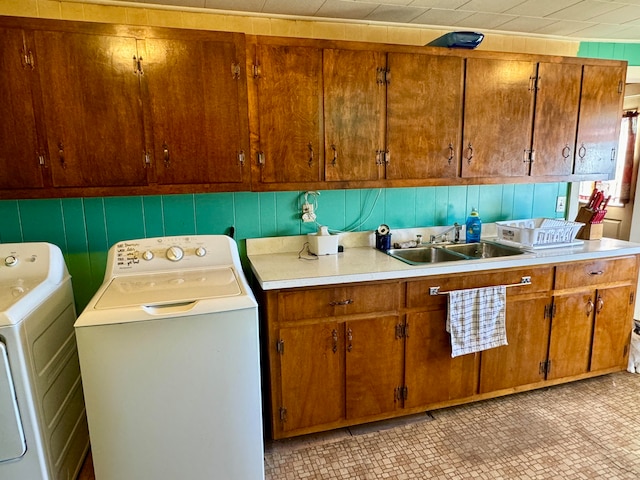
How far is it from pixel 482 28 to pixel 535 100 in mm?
617

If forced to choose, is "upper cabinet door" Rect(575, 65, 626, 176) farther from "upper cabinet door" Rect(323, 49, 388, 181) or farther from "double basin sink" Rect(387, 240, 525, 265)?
"upper cabinet door" Rect(323, 49, 388, 181)

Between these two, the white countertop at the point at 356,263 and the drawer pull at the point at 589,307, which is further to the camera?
the drawer pull at the point at 589,307

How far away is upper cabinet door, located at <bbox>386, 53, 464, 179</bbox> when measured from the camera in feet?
7.52

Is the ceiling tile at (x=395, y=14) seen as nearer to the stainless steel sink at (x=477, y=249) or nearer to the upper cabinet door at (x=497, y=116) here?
the upper cabinet door at (x=497, y=116)

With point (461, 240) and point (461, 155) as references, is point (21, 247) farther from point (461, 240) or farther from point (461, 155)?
point (461, 240)

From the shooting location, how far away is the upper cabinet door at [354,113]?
85.9 inches

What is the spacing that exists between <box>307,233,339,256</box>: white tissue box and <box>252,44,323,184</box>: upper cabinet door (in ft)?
1.24

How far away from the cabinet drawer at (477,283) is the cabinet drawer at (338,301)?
4.7 inches

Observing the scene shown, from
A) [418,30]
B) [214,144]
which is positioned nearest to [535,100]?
[418,30]

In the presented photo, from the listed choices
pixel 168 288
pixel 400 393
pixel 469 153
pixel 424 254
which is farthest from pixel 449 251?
pixel 168 288

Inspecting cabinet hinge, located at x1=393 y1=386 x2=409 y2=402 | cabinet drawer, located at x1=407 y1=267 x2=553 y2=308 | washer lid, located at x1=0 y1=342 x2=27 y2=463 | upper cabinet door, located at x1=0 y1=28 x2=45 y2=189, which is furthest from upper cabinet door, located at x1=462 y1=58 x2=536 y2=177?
washer lid, located at x1=0 y1=342 x2=27 y2=463

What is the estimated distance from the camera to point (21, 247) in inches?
74.7

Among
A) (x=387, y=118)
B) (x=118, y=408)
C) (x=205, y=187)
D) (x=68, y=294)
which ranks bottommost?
(x=118, y=408)

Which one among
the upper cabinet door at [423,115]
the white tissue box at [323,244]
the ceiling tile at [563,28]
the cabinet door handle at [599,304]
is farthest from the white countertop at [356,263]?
the ceiling tile at [563,28]
